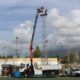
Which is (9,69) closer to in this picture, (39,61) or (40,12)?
(40,12)

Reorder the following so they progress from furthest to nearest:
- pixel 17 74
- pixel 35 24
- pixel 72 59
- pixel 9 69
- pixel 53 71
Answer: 1. pixel 72 59
2. pixel 9 69
3. pixel 35 24
4. pixel 53 71
5. pixel 17 74

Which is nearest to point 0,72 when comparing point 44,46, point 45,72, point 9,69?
point 9,69

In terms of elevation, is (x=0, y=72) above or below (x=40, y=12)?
below

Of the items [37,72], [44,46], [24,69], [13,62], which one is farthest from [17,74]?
[13,62]

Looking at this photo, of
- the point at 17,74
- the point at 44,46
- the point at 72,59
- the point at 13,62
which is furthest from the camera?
the point at 72,59

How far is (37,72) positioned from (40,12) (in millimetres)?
15502

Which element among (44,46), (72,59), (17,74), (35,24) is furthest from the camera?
(72,59)

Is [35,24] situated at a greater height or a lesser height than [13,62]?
greater

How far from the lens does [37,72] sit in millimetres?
89500

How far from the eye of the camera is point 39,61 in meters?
127

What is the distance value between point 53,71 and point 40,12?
62.7 ft

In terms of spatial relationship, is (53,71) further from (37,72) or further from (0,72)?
(0,72)

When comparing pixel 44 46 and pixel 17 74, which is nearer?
pixel 17 74

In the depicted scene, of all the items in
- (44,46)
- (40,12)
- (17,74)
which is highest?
(40,12)
